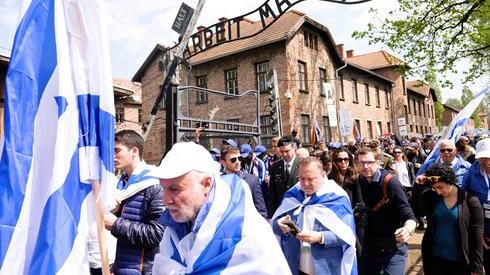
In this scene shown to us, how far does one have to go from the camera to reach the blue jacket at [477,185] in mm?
4352

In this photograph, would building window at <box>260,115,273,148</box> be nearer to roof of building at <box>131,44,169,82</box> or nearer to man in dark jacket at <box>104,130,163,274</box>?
roof of building at <box>131,44,169,82</box>

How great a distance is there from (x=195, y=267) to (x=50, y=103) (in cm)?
117

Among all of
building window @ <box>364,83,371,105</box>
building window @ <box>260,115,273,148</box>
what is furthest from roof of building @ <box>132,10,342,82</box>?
building window @ <box>364,83,371,105</box>

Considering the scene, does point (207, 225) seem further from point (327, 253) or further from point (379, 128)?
point (379, 128)

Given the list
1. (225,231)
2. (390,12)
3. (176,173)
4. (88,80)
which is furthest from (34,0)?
(390,12)

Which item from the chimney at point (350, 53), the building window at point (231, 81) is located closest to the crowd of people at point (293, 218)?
the building window at point (231, 81)

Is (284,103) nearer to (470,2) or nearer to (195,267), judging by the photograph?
(470,2)

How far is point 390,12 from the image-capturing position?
16016mm

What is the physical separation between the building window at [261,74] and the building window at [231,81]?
1.55 meters

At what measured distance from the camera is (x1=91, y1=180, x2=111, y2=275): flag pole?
84.6 inches

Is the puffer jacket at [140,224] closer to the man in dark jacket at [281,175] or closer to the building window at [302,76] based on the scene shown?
the man in dark jacket at [281,175]

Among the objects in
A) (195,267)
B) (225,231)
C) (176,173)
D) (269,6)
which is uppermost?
(269,6)

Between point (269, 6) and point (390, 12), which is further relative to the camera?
point (390, 12)

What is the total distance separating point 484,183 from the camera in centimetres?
441
